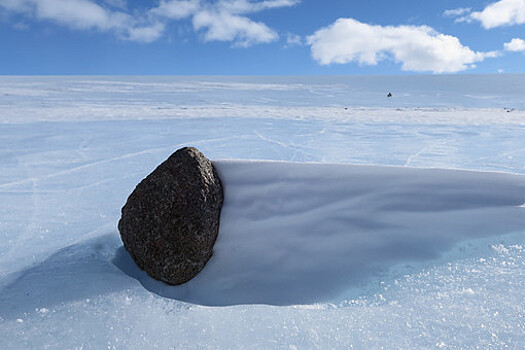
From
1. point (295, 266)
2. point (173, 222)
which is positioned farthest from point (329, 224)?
point (173, 222)

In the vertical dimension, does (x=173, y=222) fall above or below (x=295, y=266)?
above

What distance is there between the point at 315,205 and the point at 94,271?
4.73ft

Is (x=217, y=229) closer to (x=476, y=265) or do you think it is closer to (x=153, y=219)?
(x=153, y=219)

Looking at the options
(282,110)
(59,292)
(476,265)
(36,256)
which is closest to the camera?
(59,292)

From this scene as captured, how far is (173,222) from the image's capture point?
2330 mm

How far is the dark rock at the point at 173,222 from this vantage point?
2.32 meters

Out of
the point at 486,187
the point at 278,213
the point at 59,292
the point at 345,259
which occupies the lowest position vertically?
the point at 59,292

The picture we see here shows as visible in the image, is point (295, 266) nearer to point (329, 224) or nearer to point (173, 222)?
point (329, 224)

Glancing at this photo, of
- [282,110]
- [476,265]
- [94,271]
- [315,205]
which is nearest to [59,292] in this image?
[94,271]

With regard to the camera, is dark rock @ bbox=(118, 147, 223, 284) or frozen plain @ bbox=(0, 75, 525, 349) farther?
dark rock @ bbox=(118, 147, 223, 284)

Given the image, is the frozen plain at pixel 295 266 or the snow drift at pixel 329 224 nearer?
the frozen plain at pixel 295 266

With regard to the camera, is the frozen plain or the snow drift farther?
the snow drift

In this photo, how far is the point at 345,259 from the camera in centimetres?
240

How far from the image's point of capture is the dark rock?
2322 mm
